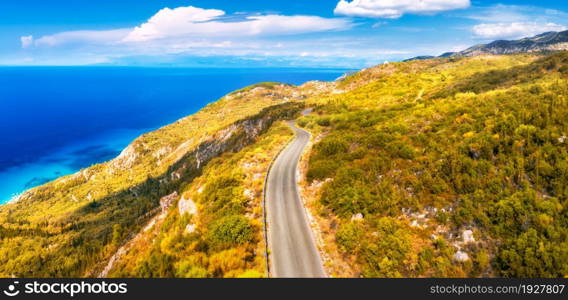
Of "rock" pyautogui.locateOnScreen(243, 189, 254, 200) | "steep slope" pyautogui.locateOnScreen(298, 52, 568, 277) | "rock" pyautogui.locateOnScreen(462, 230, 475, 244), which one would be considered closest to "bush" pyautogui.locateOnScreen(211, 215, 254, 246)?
"rock" pyautogui.locateOnScreen(243, 189, 254, 200)

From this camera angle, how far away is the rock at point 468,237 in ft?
70.9

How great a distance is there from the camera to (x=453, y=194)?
26.6 m

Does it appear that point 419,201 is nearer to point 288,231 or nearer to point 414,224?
point 414,224

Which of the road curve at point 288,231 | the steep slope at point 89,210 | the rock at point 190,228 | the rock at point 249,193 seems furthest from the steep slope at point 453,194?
the steep slope at point 89,210

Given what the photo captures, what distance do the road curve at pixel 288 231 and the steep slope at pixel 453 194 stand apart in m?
1.52

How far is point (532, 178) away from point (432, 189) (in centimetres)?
830

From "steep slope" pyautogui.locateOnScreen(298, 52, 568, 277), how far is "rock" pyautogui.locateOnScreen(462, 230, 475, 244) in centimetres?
8

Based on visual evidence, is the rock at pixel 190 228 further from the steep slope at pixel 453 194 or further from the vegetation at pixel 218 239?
the steep slope at pixel 453 194

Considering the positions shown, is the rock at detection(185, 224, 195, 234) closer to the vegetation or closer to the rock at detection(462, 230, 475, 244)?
the vegetation

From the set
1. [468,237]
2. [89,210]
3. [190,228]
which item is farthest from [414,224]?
[89,210]

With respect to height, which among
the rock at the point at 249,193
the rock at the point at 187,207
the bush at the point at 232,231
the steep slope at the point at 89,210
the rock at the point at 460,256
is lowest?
the steep slope at the point at 89,210

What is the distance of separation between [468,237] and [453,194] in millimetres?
5741

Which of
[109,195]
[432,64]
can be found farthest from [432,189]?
[109,195]

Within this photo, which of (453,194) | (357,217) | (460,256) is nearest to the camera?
(460,256)
